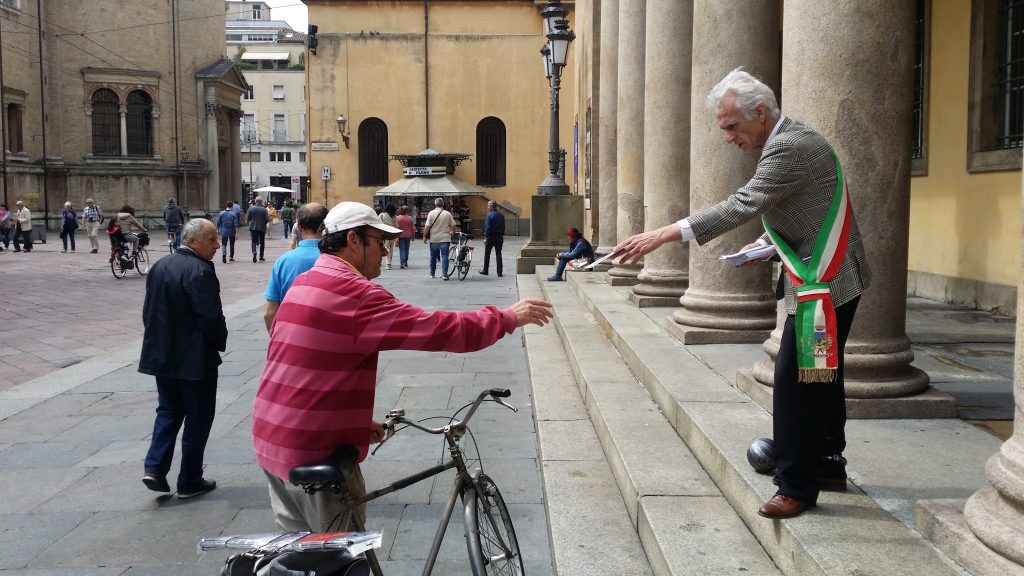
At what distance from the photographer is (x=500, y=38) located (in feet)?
118

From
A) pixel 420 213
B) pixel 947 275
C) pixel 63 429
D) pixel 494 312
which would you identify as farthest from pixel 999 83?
pixel 420 213

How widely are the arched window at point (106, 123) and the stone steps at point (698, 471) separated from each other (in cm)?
4027

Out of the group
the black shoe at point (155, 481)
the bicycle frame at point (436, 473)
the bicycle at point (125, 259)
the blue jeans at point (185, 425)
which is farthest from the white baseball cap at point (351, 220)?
the bicycle at point (125, 259)

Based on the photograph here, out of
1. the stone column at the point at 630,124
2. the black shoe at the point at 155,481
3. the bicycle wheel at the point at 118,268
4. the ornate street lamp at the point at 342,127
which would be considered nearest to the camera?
the black shoe at the point at 155,481

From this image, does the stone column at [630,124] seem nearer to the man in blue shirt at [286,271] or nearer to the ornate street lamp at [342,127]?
the man in blue shirt at [286,271]

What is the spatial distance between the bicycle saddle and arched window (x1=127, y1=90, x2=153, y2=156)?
44406 mm

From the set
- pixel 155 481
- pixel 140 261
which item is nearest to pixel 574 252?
pixel 155 481

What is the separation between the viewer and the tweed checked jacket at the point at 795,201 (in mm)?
3150

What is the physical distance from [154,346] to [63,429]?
6.78ft

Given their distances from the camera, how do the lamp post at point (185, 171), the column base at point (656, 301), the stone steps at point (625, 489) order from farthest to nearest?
the lamp post at point (185, 171), the column base at point (656, 301), the stone steps at point (625, 489)

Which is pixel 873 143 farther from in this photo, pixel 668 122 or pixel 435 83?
pixel 435 83

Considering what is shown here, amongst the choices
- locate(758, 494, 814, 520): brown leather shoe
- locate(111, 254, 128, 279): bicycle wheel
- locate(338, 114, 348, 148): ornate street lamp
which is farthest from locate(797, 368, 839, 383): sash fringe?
locate(338, 114, 348, 148): ornate street lamp

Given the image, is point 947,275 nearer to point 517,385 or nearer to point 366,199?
point 517,385

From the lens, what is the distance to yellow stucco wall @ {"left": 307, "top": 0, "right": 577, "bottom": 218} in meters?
35.4
